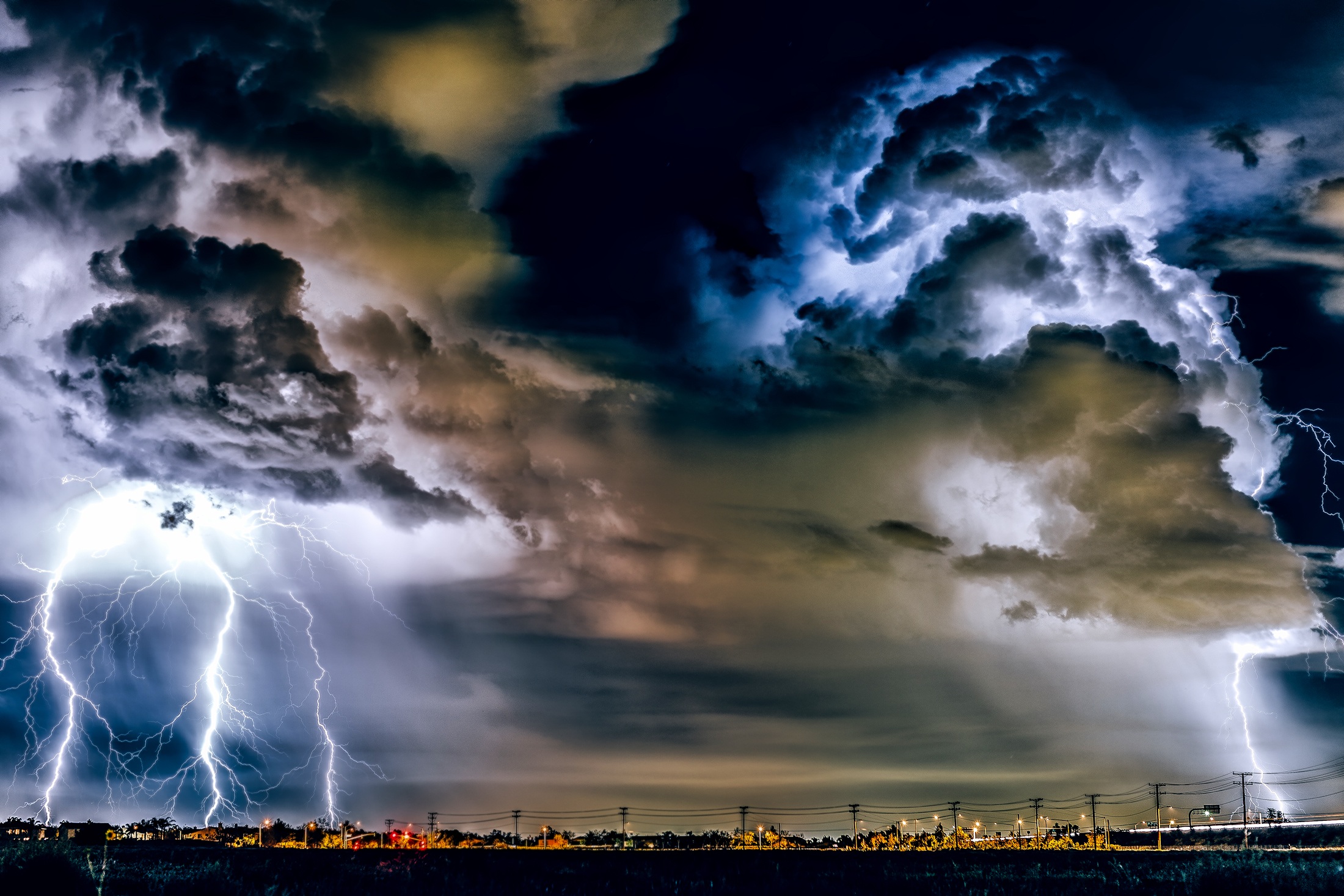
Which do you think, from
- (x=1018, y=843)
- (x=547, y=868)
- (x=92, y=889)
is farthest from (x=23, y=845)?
(x=1018, y=843)

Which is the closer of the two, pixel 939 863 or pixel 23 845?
pixel 23 845

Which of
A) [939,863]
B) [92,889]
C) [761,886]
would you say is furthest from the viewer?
[939,863]

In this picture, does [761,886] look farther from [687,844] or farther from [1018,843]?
[1018,843]

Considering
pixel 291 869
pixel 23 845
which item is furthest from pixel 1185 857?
pixel 23 845

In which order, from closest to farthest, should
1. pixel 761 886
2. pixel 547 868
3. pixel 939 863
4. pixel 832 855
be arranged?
pixel 761 886 < pixel 547 868 < pixel 939 863 < pixel 832 855

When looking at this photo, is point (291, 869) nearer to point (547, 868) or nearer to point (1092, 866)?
point (547, 868)

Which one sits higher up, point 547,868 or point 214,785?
point 214,785
